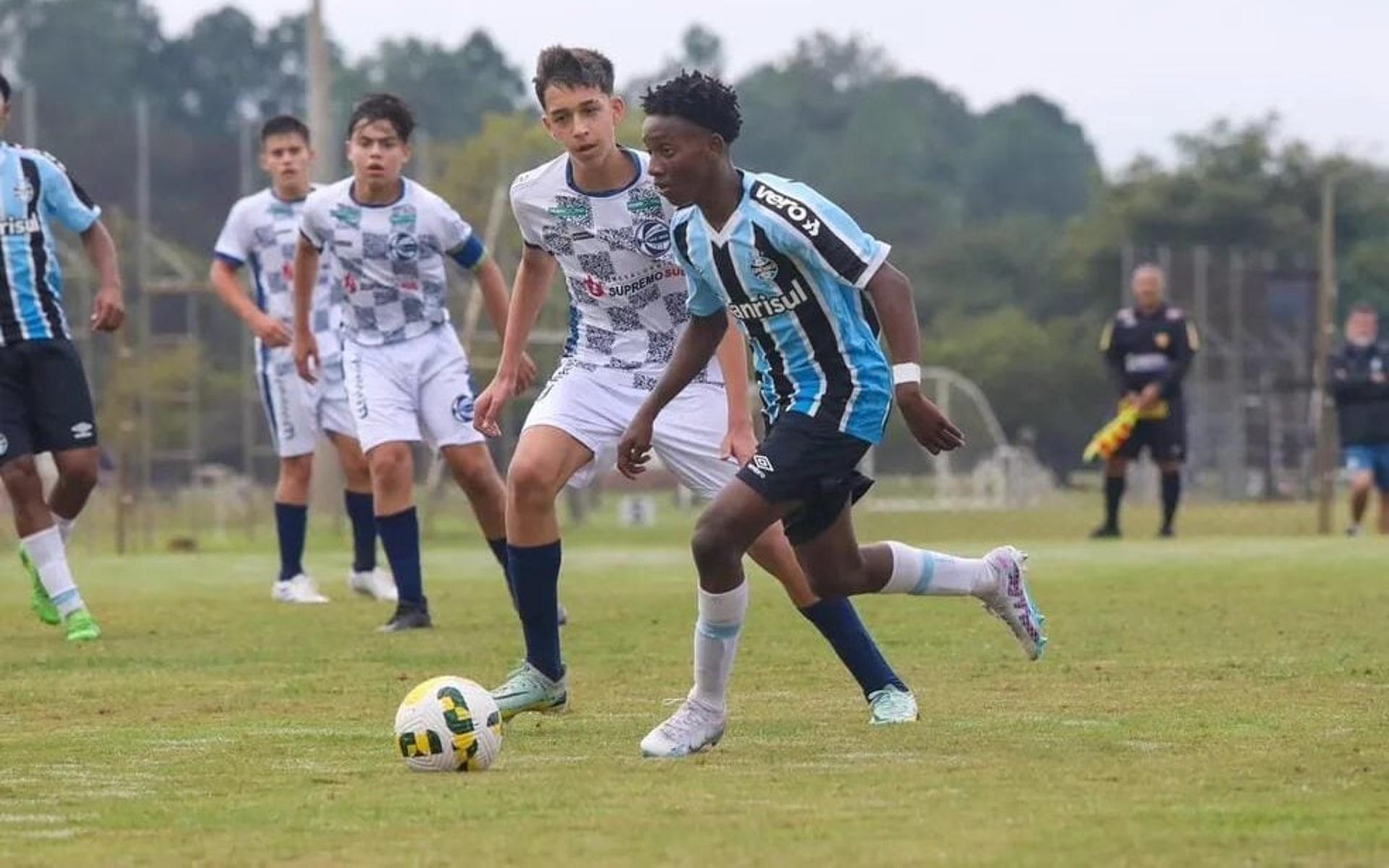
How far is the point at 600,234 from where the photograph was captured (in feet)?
30.0

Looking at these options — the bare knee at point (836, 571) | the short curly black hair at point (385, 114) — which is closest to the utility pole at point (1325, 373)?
the short curly black hair at point (385, 114)

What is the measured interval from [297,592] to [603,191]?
650cm

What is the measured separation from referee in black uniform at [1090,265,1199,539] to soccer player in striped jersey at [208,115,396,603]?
30.6 feet

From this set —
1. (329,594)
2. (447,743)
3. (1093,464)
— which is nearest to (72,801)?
(447,743)

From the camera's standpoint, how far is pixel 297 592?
49.8 ft

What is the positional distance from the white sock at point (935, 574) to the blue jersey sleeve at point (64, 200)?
16.9 ft

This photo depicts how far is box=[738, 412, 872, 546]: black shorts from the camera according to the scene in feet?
25.1

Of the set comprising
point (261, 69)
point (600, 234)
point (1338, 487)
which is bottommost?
point (1338, 487)

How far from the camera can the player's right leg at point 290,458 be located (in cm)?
1535

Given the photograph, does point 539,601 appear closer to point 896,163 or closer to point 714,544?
point 714,544

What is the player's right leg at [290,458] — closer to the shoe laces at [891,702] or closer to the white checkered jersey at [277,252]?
the white checkered jersey at [277,252]

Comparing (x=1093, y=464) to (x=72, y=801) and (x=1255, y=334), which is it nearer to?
(x=1255, y=334)

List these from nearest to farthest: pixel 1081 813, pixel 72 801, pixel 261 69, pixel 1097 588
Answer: pixel 1081 813 < pixel 72 801 < pixel 1097 588 < pixel 261 69

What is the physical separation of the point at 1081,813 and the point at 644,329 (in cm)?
Result: 340
